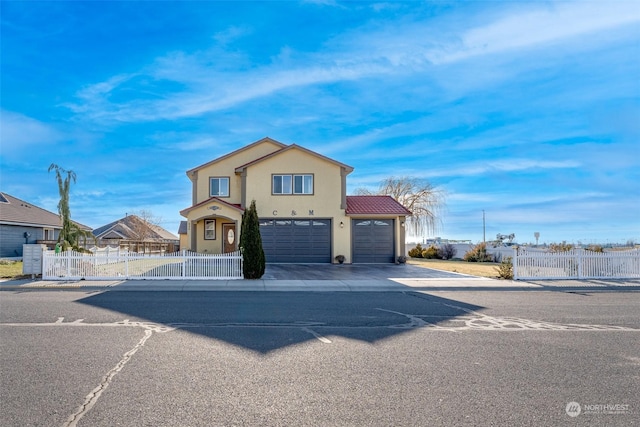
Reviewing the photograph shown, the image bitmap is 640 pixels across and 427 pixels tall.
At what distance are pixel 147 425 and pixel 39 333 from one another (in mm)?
5171

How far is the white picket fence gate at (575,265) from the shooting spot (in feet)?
57.7

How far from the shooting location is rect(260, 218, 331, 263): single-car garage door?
26.1 meters

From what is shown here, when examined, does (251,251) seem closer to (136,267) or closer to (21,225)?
(136,267)

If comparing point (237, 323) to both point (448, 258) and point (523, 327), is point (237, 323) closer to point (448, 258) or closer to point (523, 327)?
point (523, 327)

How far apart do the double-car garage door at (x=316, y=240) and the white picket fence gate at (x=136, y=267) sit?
340 inches

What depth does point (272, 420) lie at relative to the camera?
412cm

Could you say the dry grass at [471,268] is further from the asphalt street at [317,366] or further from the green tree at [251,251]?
the green tree at [251,251]

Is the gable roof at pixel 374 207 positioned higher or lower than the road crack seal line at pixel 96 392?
higher

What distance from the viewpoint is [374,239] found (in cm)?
2666

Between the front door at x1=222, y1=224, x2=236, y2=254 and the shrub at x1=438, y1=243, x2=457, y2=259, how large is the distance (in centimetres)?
1957

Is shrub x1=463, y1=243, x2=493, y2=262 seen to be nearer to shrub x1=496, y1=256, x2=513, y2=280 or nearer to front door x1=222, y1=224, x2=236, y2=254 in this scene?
shrub x1=496, y1=256, x2=513, y2=280

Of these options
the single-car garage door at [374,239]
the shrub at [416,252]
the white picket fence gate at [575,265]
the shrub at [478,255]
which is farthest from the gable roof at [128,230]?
the white picket fence gate at [575,265]
